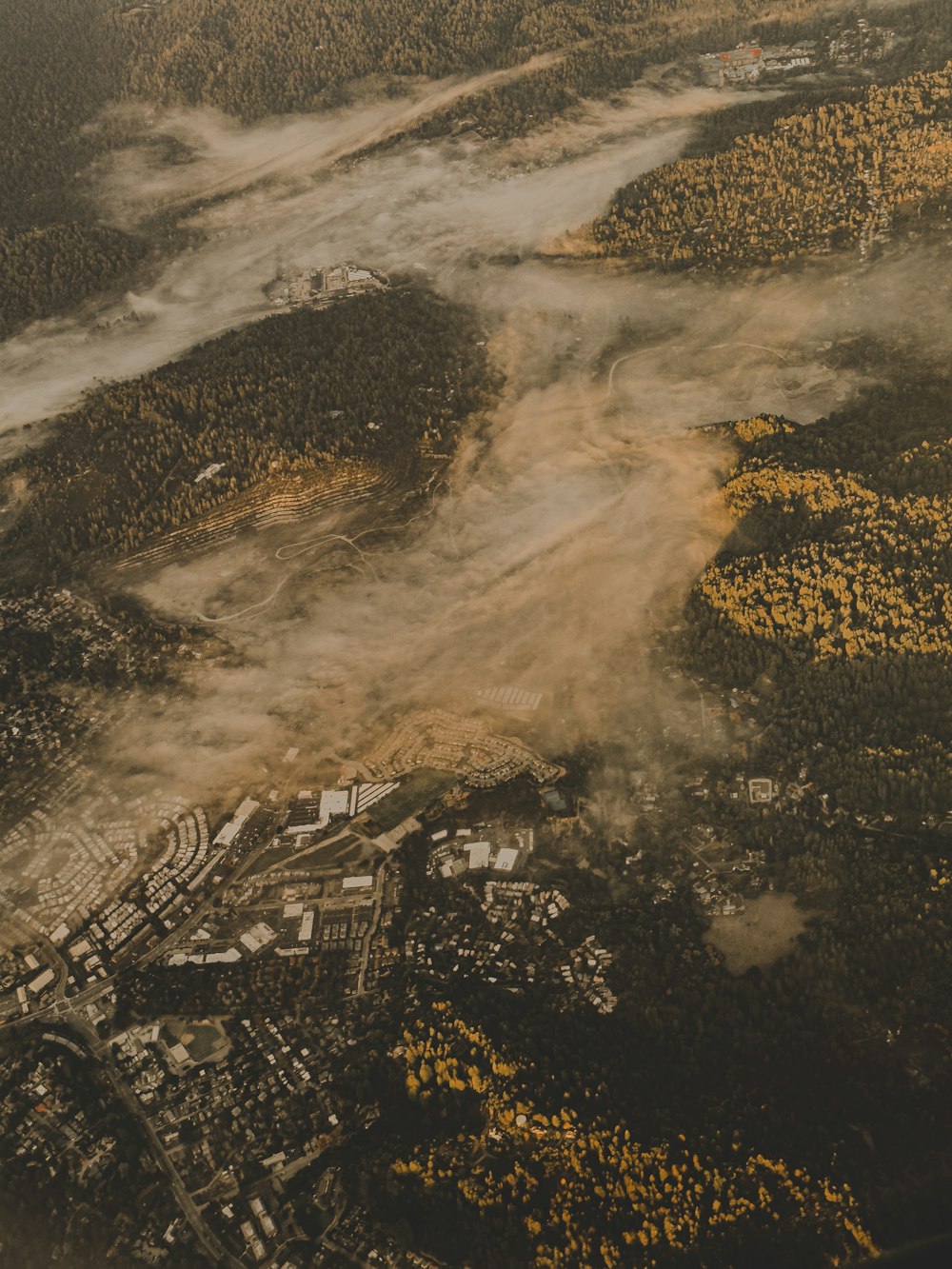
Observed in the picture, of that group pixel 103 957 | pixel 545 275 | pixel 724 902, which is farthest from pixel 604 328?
pixel 103 957

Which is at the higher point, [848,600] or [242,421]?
[242,421]

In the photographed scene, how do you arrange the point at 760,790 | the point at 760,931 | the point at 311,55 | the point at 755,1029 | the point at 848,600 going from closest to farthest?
the point at 755,1029 < the point at 760,931 < the point at 760,790 < the point at 848,600 < the point at 311,55

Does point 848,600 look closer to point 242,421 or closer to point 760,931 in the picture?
point 760,931

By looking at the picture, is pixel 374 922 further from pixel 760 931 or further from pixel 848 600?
pixel 848 600

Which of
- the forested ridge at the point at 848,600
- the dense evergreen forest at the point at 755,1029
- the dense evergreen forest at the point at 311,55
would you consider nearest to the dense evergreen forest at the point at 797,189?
the dense evergreen forest at the point at 311,55

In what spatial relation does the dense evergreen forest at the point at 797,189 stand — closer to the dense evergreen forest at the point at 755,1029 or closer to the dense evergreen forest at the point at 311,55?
the dense evergreen forest at the point at 311,55

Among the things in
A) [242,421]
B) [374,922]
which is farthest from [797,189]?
[374,922]

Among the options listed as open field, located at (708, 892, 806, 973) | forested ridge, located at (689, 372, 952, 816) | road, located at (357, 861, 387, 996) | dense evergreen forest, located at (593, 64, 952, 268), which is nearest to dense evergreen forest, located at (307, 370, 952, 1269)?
forested ridge, located at (689, 372, 952, 816)

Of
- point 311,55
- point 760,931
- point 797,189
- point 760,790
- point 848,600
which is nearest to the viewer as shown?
point 760,931

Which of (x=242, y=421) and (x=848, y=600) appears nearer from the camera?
(x=848, y=600)

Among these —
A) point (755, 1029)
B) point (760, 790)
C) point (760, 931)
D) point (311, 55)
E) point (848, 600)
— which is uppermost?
point (311, 55)
